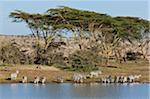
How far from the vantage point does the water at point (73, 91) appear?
1908cm

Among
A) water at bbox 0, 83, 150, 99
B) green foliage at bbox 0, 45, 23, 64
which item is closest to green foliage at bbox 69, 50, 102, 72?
green foliage at bbox 0, 45, 23, 64

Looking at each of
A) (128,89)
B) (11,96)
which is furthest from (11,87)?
(128,89)

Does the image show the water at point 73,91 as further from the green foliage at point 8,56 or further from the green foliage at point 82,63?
the green foliage at point 8,56

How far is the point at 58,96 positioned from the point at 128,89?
136 inches

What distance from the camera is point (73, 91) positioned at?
67.5ft

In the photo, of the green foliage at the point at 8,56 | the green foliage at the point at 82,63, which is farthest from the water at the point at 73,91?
the green foliage at the point at 8,56

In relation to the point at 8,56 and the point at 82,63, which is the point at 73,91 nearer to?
the point at 82,63

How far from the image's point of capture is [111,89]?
21578mm

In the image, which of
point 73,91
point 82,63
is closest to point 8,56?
point 82,63

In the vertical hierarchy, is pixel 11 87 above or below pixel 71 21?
below

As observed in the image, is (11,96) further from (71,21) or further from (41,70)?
(71,21)

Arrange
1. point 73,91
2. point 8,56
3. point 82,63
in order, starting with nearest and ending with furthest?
point 73,91
point 82,63
point 8,56

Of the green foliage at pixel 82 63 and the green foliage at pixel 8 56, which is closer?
the green foliage at pixel 82 63

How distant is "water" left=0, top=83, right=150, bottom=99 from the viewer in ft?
62.6
